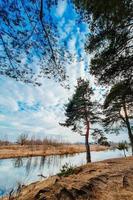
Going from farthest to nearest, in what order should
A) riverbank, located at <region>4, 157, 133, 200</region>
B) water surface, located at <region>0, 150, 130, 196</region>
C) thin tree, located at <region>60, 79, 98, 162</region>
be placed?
thin tree, located at <region>60, 79, 98, 162</region>
water surface, located at <region>0, 150, 130, 196</region>
riverbank, located at <region>4, 157, 133, 200</region>

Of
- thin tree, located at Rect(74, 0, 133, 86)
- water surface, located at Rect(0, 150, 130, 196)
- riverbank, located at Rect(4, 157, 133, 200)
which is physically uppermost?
thin tree, located at Rect(74, 0, 133, 86)

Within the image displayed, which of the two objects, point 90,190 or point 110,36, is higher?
point 110,36

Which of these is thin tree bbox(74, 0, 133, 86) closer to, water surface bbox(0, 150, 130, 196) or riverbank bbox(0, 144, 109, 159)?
water surface bbox(0, 150, 130, 196)

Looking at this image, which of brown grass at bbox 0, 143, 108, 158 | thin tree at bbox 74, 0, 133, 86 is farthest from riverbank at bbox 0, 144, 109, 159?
thin tree at bbox 74, 0, 133, 86

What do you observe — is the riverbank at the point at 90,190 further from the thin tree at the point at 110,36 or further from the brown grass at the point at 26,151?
the brown grass at the point at 26,151

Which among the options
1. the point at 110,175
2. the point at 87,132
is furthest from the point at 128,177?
the point at 87,132

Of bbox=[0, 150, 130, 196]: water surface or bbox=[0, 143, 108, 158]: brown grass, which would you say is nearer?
bbox=[0, 150, 130, 196]: water surface

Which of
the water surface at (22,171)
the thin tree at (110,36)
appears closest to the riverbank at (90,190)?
the water surface at (22,171)

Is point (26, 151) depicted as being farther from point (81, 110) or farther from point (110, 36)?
point (110, 36)

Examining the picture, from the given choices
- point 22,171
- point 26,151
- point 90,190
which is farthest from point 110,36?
point 26,151

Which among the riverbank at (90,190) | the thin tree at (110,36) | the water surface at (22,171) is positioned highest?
the thin tree at (110,36)

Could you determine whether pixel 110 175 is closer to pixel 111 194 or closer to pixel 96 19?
pixel 111 194

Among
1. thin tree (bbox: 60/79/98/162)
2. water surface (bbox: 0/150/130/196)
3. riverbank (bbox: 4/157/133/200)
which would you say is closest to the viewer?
riverbank (bbox: 4/157/133/200)

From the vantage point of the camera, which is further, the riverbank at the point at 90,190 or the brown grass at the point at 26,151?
the brown grass at the point at 26,151
